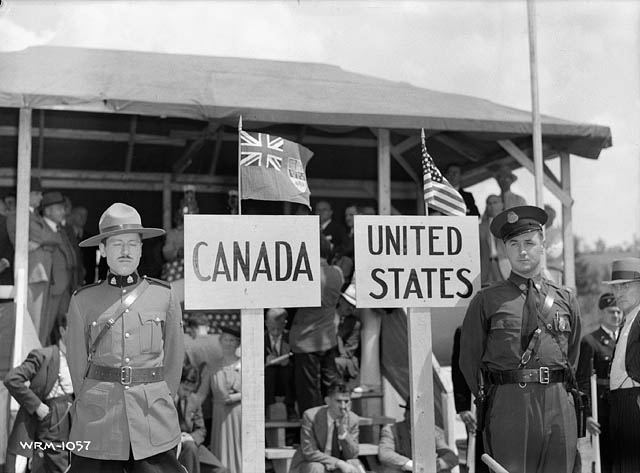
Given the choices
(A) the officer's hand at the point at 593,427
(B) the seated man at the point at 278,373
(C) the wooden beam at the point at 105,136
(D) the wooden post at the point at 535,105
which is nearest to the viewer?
(A) the officer's hand at the point at 593,427

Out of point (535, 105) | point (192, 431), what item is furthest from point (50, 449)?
point (535, 105)

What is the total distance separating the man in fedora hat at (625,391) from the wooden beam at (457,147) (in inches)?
153

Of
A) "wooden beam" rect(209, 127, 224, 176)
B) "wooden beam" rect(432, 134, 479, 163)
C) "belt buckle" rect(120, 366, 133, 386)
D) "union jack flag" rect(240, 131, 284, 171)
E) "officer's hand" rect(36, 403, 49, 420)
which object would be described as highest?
"wooden beam" rect(209, 127, 224, 176)

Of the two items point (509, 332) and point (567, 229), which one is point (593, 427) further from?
point (567, 229)

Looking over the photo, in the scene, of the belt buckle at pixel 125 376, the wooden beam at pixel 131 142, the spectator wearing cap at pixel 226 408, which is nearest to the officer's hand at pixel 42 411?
the spectator wearing cap at pixel 226 408

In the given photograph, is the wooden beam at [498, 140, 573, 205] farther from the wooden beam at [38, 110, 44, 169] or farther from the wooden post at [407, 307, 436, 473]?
the wooden beam at [38, 110, 44, 169]

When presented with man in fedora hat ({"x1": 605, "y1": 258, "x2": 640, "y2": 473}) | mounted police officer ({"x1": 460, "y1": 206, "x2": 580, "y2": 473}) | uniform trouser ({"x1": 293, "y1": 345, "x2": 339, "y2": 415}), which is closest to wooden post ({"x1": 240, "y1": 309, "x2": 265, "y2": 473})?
mounted police officer ({"x1": 460, "y1": 206, "x2": 580, "y2": 473})

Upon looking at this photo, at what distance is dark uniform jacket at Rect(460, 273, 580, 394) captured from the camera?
4.66 metres

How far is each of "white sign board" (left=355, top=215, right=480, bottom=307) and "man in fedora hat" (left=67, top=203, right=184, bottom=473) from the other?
1349 mm

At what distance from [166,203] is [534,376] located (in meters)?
7.00

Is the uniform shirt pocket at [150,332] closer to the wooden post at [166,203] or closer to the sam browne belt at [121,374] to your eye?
the sam browne belt at [121,374]

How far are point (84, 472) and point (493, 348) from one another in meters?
2.39

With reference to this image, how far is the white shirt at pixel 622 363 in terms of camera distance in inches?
213

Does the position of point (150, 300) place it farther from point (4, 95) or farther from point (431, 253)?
point (4, 95)
